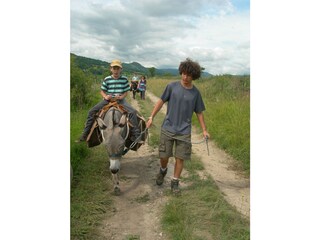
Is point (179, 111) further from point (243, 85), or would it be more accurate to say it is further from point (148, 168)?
point (243, 85)

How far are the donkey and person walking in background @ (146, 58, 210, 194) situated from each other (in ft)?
1.35

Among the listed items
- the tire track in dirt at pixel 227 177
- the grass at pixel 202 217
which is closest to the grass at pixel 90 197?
the grass at pixel 202 217

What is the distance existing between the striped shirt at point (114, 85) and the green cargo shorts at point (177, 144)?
1046 mm

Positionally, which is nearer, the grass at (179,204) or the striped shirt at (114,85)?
the grass at (179,204)

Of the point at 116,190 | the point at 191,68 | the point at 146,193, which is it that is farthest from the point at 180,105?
the point at 116,190

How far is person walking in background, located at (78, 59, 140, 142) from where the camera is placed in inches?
168

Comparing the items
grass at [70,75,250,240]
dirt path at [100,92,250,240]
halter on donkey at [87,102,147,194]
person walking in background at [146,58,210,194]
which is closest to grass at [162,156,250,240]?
grass at [70,75,250,240]

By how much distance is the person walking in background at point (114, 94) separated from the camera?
4.26 meters

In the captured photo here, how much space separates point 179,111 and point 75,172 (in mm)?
1993

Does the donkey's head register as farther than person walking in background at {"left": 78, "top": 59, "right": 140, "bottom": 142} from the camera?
No

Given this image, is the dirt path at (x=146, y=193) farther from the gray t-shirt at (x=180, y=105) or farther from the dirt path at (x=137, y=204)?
the gray t-shirt at (x=180, y=105)

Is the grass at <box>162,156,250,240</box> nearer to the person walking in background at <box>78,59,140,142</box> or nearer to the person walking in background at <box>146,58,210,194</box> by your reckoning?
the person walking in background at <box>146,58,210,194</box>

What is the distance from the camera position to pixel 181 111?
3.81 meters
